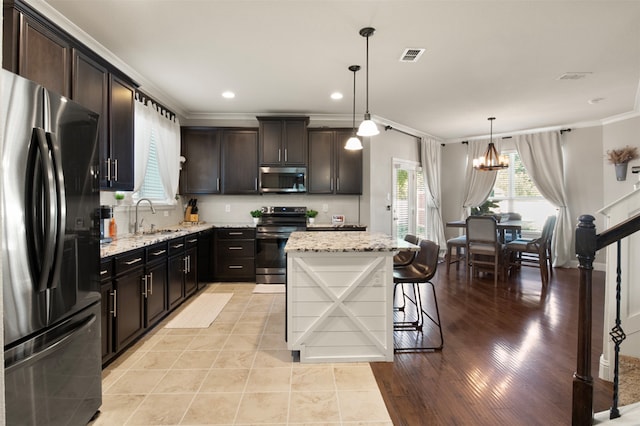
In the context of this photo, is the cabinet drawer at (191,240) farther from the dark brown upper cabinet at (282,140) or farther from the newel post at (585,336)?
the newel post at (585,336)

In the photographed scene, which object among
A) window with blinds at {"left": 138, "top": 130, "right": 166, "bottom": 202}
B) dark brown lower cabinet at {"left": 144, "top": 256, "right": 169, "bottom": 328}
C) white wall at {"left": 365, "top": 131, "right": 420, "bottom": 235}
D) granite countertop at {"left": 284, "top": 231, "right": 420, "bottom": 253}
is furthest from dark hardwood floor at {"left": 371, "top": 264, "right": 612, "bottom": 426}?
window with blinds at {"left": 138, "top": 130, "right": 166, "bottom": 202}

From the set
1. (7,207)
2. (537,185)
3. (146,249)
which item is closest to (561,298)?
(537,185)

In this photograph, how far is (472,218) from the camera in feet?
16.7

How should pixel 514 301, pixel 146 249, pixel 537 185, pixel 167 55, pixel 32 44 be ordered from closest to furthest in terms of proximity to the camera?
1. pixel 32 44
2. pixel 146 249
3. pixel 167 55
4. pixel 514 301
5. pixel 537 185

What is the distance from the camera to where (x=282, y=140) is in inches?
196

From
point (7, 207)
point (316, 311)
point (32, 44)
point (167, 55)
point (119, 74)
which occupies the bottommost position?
point (316, 311)

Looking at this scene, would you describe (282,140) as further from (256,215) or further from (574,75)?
(574,75)

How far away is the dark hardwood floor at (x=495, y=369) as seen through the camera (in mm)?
1928

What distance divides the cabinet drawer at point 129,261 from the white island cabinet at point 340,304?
131 cm

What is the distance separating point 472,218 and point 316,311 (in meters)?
3.62

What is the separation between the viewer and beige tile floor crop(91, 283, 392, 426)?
189cm

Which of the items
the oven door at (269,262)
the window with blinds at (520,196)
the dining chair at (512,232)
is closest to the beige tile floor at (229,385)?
the oven door at (269,262)

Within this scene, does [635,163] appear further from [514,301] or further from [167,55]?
[167,55]

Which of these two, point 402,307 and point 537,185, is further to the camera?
point 537,185
